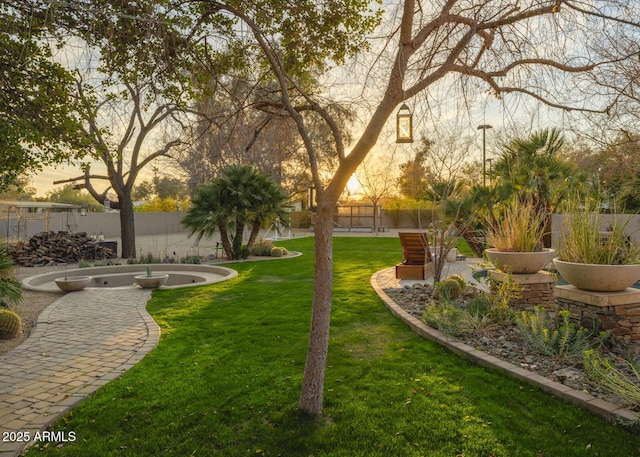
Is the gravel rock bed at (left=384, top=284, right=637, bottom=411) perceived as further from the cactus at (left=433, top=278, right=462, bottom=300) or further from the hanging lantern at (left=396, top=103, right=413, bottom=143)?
the hanging lantern at (left=396, top=103, right=413, bottom=143)

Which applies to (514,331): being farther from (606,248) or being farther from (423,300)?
(423,300)

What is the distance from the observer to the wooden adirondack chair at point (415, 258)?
9.12 metres

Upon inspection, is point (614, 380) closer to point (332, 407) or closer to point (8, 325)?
point (332, 407)

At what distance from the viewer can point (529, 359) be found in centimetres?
410

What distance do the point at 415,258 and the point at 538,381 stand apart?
6016 millimetres

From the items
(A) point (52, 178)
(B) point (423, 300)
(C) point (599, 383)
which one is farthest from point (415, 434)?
(A) point (52, 178)

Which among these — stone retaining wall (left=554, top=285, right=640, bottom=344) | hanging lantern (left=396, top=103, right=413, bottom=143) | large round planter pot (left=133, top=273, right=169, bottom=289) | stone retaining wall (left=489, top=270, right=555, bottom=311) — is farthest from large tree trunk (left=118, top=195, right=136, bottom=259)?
stone retaining wall (left=554, top=285, right=640, bottom=344)

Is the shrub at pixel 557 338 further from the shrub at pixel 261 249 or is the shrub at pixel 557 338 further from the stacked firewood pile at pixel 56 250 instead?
the stacked firewood pile at pixel 56 250

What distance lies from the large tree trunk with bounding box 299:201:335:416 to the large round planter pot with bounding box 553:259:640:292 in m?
2.92

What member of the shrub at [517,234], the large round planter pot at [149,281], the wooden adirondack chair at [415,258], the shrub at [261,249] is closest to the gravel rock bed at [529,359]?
the shrub at [517,234]

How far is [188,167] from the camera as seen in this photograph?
24.9 meters

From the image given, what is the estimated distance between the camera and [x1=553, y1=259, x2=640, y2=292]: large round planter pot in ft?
14.1

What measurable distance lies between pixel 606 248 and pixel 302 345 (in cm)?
346

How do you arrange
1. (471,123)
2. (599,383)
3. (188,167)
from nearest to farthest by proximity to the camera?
(599,383), (471,123), (188,167)
